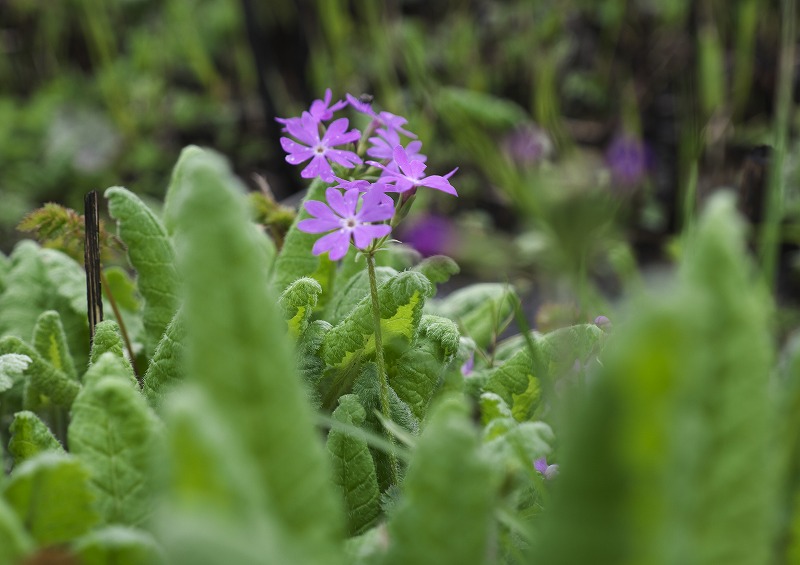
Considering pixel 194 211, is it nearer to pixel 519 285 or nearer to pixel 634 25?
pixel 519 285

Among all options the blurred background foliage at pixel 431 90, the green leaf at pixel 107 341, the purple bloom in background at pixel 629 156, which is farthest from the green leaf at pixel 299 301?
the purple bloom in background at pixel 629 156

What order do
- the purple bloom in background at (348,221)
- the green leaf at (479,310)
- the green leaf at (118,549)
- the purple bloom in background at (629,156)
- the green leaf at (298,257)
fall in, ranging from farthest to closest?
1. the purple bloom in background at (629,156)
2. the green leaf at (479,310)
3. the green leaf at (298,257)
4. the purple bloom in background at (348,221)
5. the green leaf at (118,549)

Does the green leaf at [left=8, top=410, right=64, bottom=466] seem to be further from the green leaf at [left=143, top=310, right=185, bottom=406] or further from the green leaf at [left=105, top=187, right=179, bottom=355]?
the green leaf at [left=105, top=187, right=179, bottom=355]

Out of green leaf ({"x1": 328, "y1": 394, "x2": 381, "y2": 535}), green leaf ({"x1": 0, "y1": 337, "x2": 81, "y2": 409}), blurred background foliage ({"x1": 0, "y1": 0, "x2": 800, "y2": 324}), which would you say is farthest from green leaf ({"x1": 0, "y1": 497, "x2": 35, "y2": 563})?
blurred background foliage ({"x1": 0, "y1": 0, "x2": 800, "y2": 324})

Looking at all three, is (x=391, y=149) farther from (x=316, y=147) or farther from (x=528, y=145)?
(x=528, y=145)

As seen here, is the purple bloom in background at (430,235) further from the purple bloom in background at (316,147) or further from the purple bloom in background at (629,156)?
the purple bloom in background at (316,147)

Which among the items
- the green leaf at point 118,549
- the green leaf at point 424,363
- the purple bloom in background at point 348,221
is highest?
the purple bloom in background at point 348,221
